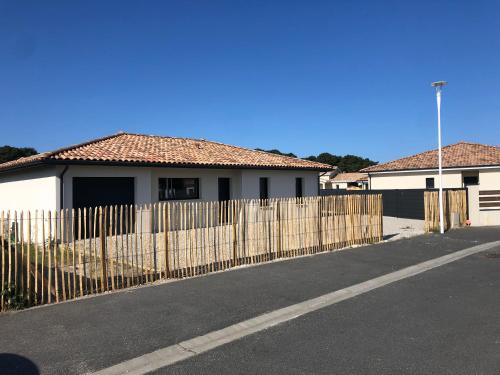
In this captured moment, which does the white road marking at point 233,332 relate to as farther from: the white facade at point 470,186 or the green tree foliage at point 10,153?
the green tree foliage at point 10,153

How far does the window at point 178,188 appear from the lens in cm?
1681

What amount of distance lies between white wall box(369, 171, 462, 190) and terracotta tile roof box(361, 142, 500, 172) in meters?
0.53

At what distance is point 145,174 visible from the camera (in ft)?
51.5

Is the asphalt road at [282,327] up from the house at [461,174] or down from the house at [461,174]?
down

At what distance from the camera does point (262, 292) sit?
22.5ft

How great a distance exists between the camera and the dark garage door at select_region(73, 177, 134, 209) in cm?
1399

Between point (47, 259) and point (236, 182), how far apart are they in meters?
13.0

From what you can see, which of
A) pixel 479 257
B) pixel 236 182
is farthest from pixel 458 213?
pixel 236 182

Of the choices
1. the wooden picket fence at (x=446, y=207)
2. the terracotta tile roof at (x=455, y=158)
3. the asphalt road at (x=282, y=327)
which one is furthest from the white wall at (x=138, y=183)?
the terracotta tile roof at (x=455, y=158)

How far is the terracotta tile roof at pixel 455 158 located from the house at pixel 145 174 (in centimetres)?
1058

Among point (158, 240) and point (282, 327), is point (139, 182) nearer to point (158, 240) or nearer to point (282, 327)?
point (158, 240)

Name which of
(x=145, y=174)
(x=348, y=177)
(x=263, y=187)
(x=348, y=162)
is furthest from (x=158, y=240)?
(x=348, y=162)

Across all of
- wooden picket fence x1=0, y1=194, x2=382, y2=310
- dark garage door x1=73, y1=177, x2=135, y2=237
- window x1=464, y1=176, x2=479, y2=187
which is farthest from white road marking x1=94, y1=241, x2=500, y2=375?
window x1=464, y1=176, x2=479, y2=187

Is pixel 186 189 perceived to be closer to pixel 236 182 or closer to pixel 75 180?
pixel 236 182
